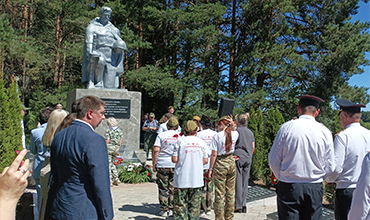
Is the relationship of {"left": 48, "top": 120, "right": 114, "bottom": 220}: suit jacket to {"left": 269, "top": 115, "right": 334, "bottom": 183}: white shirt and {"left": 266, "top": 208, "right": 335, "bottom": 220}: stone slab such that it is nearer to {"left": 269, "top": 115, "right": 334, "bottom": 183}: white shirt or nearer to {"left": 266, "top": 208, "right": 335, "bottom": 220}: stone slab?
{"left": 269, "top": 115, "right": 334, "bottom": 183}: white shirt

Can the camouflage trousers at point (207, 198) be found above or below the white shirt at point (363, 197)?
below

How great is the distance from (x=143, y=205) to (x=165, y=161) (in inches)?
50.3

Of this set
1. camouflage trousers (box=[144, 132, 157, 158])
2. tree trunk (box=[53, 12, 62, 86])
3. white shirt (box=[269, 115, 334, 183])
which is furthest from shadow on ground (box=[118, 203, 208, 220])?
tree trunk (box=[53, 12, 62, 86])

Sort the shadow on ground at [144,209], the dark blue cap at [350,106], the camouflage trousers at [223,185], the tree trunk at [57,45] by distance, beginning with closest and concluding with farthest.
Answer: the dark blue cap at [350,106] → the camouflage trousers at [223,185] → the shadow on ground at [144,209] → the tree trunk at [57,45]

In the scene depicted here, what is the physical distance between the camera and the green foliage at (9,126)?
663cm

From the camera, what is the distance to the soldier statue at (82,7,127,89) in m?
8.96

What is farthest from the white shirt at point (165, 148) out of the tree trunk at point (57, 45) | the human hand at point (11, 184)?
the tree trunk at point (57, 45)

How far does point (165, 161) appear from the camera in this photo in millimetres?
5379

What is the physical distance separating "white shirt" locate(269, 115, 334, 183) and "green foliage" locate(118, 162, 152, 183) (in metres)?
5.39

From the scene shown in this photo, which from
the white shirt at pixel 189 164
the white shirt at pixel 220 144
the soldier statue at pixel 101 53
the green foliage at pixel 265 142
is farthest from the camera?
the soldier statue at pixel 101 53

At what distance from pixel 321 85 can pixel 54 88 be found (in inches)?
619

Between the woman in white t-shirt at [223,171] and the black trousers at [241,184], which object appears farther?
the black trousers at [241,184]

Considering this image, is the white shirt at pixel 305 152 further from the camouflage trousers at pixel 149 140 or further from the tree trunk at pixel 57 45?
the tree trunk at pixel 57 45

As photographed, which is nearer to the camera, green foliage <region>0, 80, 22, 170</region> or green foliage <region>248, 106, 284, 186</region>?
green foliage <region>0, 80, 22, 170</region>
